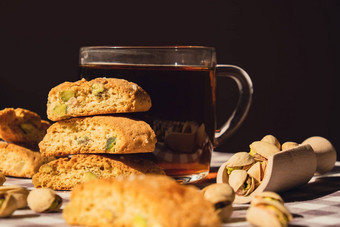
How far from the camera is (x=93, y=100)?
1.92 meters

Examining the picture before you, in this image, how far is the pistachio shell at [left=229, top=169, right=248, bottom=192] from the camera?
1.77 meters

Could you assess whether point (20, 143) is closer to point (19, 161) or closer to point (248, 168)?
point (19, 161)

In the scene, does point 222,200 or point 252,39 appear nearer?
point 222,200

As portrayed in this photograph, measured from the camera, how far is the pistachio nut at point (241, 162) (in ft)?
6.16

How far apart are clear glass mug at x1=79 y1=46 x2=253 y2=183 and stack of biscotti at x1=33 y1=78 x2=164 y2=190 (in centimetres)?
6

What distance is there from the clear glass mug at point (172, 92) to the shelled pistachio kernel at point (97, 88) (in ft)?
0.36

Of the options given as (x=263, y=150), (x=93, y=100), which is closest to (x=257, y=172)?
(x=263, y=150)

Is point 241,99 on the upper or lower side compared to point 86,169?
upper

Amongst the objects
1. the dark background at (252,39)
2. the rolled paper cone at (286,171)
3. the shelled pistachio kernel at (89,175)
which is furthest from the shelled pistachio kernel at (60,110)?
the dark background at (252,39)

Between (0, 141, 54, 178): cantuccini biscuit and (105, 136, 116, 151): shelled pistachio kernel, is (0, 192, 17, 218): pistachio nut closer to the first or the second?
(105, 136, 116, 151): shelled pistachio kernel

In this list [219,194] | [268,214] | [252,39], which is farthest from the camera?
[252,39]

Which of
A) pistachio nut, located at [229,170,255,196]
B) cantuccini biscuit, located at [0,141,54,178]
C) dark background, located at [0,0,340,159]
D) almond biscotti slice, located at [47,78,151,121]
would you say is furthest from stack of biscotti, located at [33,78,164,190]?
dark background, located at [0,0,340,159]

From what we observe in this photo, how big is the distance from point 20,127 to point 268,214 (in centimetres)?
110

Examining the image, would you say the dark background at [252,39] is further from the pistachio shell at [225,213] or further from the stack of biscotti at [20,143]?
the pistachio shell at [225,213]
